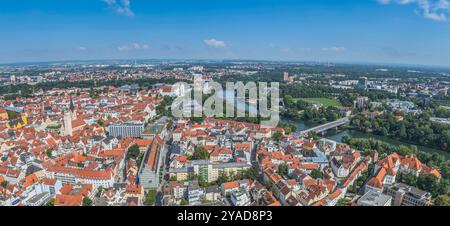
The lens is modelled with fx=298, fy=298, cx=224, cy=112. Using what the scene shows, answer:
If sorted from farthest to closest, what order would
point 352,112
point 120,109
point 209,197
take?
point 352,112, point 120,109, point 209,197

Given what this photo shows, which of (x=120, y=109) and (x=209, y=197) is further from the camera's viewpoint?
(x=120, y=109)

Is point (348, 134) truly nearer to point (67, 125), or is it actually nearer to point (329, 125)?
point (329, 125)

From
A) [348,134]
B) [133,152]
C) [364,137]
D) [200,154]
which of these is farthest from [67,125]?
[364,137]

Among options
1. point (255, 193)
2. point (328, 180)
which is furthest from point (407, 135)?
point (255, 193)

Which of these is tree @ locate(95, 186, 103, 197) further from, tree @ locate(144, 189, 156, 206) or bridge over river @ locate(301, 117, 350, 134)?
bridge over river @ locate(301, 117, 350, 134)

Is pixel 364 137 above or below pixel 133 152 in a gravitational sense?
below

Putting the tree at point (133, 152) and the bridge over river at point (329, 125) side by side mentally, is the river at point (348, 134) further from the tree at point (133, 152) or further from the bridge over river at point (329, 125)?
the tree at point (133, 152)

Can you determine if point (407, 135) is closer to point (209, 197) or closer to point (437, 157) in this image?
point (437, 157)
